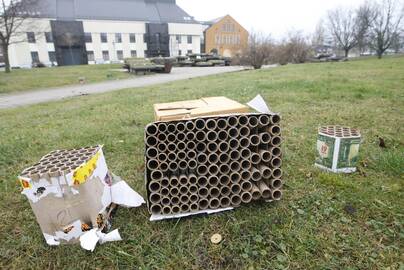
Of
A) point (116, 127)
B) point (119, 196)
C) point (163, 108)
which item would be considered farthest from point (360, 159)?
point (116, 127)

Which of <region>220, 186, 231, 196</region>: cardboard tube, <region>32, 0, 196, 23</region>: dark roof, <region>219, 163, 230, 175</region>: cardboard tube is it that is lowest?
<region>220, 186, 231, 196</region>: cardboard tube

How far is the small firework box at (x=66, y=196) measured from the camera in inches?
69.8

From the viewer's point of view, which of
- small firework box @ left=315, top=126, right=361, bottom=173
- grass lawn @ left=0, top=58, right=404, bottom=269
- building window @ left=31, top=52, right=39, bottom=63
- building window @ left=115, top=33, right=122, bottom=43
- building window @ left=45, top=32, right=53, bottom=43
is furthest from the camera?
building window @ left=115, top=33, right=122, bottom=43

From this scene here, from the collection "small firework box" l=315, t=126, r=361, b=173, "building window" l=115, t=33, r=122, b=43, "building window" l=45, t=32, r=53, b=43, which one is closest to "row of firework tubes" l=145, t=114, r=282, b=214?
"small firework box" l=315, t=126, r=361, b=173

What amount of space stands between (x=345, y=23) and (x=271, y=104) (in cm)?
5377

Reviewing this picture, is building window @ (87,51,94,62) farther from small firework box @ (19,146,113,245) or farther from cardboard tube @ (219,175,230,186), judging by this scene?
cardboard tube @ (219,175,230,186)

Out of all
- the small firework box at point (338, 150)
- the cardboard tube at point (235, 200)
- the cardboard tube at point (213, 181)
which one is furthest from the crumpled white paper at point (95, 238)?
the small firework box at point (338, 150)

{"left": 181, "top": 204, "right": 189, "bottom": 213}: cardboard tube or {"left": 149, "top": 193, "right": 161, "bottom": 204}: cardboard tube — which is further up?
{"left": 149, "top": 193, "right": 161, "bottom": 204}: cardboard tube

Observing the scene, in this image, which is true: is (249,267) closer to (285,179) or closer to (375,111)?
(285,179)

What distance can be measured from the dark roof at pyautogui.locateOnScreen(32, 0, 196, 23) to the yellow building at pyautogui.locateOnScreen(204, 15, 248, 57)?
499cm

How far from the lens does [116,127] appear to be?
Result: 4.70 m

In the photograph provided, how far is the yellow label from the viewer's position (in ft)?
5.88

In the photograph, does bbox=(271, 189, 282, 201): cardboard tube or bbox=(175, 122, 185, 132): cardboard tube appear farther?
bbox=(271, 189, 282, 201): cardboard tube

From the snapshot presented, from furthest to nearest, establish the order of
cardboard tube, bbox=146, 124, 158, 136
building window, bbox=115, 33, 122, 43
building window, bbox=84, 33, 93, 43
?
building window, bbox=115, 33, 122, 43, building window, bbox=84, 33, 93, 43, cardboard tube, bbox=146, 124, 158, 136
